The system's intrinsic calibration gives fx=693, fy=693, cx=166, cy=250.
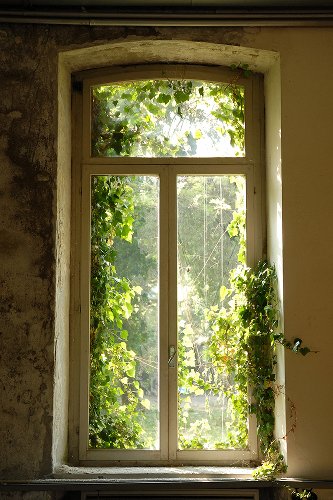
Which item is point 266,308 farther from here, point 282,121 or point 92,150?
point 92,150

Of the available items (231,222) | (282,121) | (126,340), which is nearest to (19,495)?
(126,340)

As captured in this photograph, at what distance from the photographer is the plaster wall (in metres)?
3.97

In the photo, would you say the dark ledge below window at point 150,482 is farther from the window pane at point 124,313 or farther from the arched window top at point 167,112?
the arched window top at point 167,112

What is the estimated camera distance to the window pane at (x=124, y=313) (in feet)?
14.2

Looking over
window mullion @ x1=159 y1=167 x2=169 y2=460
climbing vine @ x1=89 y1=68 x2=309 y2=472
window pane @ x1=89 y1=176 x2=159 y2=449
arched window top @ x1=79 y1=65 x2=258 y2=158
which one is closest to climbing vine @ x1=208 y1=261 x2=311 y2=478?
climbing vine @ x1=89 y1=68 x2=309 y2=472

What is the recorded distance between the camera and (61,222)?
13.7ft

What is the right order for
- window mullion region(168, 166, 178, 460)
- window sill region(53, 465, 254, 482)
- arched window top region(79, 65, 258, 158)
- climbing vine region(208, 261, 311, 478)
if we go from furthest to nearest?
arched window top region(79, 65, 258, 158) < window mullion region(168, 166, 178, 460) < climbing vine region(208, 261, 311, 478) < window sill region(53, 465, 254, 482)

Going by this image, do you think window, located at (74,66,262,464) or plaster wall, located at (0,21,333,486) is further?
window, located at (74,66,262,464)

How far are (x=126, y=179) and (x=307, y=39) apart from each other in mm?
1406

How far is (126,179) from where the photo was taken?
14.7ft

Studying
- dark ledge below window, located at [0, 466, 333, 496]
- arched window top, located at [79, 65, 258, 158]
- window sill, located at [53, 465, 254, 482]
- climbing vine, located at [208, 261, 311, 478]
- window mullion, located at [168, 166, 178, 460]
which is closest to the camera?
dark ledge below window, located at [0, 466, 333, 496]

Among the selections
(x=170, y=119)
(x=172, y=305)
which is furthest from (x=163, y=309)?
(x=170, y=119)

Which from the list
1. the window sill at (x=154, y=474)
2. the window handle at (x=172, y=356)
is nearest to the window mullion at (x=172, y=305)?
the window handle at (x=172, y=356)

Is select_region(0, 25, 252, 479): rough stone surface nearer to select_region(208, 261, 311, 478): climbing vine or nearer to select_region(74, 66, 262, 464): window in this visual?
select_region(74, 66, 262, 464): window
